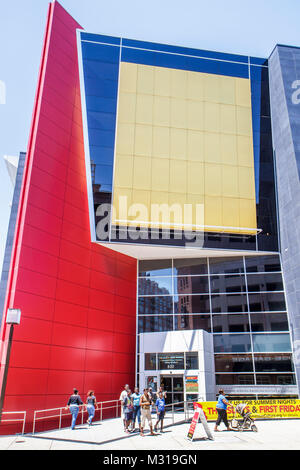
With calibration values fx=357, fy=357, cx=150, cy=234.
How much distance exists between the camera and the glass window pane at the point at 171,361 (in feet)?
75.4

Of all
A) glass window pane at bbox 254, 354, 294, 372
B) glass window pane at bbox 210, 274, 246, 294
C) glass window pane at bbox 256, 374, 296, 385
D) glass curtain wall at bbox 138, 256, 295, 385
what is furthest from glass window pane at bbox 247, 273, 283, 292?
glass window pane at bbox 256, 374, 296, 385

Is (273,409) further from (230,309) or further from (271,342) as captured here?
(230,309)

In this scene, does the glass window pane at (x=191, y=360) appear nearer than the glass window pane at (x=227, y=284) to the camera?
Yes

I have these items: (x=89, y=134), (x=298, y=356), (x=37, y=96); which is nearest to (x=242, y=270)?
(x=298, y=356)

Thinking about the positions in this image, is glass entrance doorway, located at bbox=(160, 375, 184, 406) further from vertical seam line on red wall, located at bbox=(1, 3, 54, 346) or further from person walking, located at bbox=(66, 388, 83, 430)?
vertical seam line on red wall, located at bbox=(1, 3, 54, 346)

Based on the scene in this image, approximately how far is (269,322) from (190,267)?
6.89 m

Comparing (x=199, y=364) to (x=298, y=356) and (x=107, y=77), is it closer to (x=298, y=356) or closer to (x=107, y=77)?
(x=298, y=356)

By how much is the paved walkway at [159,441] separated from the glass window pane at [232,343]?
9.47 m

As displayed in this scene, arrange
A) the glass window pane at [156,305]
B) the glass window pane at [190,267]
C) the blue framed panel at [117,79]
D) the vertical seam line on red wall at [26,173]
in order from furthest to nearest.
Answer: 1. the glass window pane at [190,267]
2. the glass window pane at [156,305]
3. the blue framed panel at [117,79]
4. the vertical seam line on red wall at [26,173]

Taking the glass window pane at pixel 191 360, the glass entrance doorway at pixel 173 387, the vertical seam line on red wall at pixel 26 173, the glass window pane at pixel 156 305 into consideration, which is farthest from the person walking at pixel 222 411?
the glass window pane at pixel 156 305

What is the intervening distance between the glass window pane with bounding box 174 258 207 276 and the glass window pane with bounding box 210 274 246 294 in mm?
1173

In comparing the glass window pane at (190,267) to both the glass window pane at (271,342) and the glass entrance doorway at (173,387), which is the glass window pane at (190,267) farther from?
the glass entrance doorway at (173,387)

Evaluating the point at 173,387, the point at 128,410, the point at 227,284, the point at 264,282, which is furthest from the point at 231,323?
the point at 128,410

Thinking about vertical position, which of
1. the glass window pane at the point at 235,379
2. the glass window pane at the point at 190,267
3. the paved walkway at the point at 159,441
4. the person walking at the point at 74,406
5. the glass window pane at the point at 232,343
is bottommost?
the paved walkway at the point at 159,441
